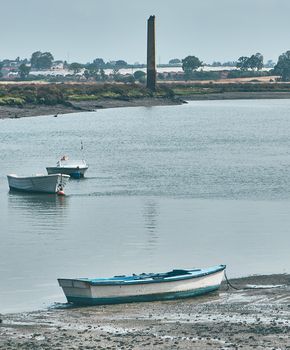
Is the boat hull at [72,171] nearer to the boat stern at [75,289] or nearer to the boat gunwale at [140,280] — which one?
the boat gunwale at [140,280]

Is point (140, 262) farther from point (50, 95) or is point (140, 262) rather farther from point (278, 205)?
point (50, 95)

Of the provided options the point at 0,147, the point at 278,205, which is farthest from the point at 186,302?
the point at 0,147

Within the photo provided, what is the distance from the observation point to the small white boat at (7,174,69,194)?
214 feet

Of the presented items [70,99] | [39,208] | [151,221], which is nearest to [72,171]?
[39,208]

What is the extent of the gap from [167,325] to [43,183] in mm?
32627

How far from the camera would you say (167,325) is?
3372cm

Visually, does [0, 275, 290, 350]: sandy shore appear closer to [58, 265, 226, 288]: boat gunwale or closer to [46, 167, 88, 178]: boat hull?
[58, 265, 226, 288]: boat gunwale

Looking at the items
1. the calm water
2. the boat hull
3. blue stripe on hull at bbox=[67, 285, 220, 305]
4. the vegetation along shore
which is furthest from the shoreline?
blue stripe on hull at bbox=[67, 285, 220, 305]

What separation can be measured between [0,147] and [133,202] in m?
38.2

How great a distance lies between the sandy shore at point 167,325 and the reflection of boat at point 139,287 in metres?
0.23

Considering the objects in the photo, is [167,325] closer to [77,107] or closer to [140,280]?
[140,280]

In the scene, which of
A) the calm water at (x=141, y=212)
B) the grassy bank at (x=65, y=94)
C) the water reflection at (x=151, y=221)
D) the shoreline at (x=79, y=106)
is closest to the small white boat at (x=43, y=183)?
the calm water at (x=141, y=212)

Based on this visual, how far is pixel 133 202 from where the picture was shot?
61656 mm

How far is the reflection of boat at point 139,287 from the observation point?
3591 centimetres
